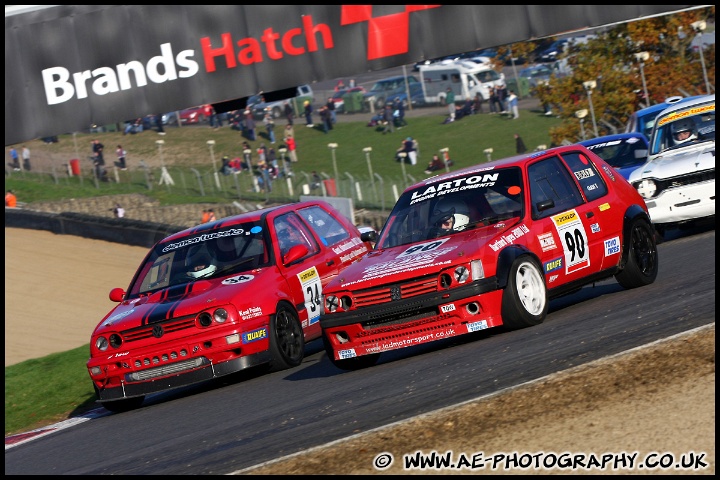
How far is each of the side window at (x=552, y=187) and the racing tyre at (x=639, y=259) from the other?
26.7 inches

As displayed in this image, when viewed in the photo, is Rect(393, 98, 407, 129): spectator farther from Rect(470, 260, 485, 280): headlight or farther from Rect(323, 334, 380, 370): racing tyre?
Rect(470, 260, 485, 280): headlight

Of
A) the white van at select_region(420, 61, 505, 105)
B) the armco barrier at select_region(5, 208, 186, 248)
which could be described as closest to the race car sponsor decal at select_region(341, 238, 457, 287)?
the armco barrier at select_region(5, 208, 186, 248)

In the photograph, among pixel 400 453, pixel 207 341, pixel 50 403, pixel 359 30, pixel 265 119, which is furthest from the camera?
pixel 265 119

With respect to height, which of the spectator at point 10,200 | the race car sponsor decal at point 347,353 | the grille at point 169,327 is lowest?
the spectator at point 10,200

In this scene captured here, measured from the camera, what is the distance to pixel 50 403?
507 inches

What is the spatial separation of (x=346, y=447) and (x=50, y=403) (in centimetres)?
691

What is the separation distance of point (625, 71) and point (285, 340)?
32850mm

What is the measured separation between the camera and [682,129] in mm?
16328

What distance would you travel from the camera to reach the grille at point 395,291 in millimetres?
9844

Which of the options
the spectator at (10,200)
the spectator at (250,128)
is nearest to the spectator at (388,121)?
the spectator at (250,128)

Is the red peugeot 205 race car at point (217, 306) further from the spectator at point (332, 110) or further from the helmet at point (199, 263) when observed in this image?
the spectator at point (332, 110)

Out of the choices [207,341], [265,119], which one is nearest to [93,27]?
[207,341]

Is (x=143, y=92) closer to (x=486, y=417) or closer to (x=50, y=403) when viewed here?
(x=50, y=403)

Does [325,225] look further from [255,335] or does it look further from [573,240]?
[573,240]
